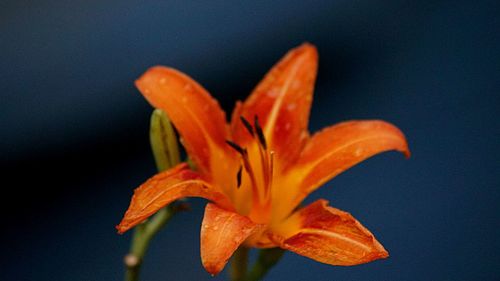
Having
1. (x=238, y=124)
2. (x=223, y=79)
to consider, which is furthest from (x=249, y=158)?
(x=223, y=79)

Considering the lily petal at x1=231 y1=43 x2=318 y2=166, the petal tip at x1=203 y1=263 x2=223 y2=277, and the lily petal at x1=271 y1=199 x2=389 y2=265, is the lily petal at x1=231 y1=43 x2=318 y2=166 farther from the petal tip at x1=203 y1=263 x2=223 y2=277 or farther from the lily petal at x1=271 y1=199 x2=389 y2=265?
the petal tip at x1=203 y1=263 x2=223 y2=277

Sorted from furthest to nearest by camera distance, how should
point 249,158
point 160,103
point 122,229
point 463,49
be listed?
1. point 463,49
2. point 249,158
3. point 160,103
4. point 122,229

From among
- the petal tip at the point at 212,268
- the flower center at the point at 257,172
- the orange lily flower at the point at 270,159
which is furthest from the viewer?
the flower center at the point at 257,172

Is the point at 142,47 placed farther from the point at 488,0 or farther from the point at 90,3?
the point at 488,0

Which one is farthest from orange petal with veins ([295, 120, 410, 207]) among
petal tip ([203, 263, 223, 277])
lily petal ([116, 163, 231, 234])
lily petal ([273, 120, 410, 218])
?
petal tip ([203, 263, 223, 277])

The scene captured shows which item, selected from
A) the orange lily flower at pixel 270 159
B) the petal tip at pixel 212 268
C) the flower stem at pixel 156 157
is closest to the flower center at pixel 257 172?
the orange lily flower at pixel 270 159

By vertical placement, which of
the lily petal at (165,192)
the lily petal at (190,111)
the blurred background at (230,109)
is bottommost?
the blurred background at (230,109)

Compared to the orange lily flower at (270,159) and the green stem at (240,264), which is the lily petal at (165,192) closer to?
the orange lily flower at (270,159)

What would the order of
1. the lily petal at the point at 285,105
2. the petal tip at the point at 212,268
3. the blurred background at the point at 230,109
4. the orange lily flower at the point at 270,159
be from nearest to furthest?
the petal tip at the point at 212,268, the orange lily flower at the point at 270,159, the lily petal at the point at 285,105, the blurred background at the point at 230,109

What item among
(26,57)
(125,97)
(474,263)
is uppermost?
(26,57)
